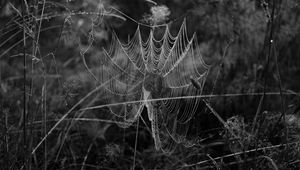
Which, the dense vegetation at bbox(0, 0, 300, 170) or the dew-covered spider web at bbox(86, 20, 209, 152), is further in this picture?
the dew-covered spider web at bbox(86, 20, 209, 152)

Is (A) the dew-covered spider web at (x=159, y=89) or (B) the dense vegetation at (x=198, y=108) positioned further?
(A) the dew-covered spider web at (x=159, y=89)

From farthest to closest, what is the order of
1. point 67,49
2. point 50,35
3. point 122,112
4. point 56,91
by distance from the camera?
point 50,35, point 67,49, point 56,91, point 122,112

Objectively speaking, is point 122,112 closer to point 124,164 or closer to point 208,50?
point 124,164

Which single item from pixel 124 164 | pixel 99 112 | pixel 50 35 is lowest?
pixel 124 164

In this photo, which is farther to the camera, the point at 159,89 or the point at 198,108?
the point at 198,108

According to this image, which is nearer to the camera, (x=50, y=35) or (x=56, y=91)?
(x=56, y=91)

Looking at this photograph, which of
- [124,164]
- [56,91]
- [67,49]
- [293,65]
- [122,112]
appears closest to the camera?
[124,164]

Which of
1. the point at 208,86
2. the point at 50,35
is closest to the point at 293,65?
the point at 208,86

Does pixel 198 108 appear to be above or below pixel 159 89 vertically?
below
